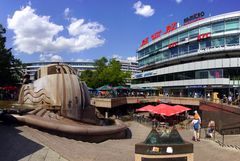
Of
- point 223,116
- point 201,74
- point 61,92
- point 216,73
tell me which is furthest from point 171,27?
point 61,92

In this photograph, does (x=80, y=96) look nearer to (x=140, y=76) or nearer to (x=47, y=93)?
(x=47, y=93)

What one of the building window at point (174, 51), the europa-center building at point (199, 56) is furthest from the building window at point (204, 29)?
the building window at point (174, 51)

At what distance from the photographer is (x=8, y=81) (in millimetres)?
43469

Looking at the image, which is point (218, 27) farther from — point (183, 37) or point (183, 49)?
point (183, 49)

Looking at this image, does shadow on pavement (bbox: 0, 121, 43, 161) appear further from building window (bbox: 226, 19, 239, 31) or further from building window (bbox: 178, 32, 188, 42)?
building window (bbox: 178, 32, 188, 42)

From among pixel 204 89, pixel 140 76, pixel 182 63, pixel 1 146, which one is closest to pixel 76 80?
pixel 1 146

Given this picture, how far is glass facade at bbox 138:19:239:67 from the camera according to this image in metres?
46.2

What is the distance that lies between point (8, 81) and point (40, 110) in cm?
2576

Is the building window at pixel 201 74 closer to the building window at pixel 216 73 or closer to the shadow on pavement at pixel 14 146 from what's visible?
the building window at pixel 216 73

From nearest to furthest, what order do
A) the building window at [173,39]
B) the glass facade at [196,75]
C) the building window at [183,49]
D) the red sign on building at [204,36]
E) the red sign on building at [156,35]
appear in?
the glass facade at [196,75], the red sign on building at [204,36], the building window at [183,49], the building window at [173,39], the red sign on building at [156,35]

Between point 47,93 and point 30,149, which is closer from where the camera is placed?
point 30,149

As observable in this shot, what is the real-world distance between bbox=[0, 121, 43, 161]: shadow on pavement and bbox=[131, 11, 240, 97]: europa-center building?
1345 inches

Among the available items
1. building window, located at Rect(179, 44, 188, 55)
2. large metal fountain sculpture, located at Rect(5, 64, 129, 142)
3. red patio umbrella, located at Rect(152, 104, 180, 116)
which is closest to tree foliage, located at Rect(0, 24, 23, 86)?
large metal fountain sculpture, located at Rect(5, 64, 129, 142)

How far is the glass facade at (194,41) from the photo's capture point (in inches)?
1817
